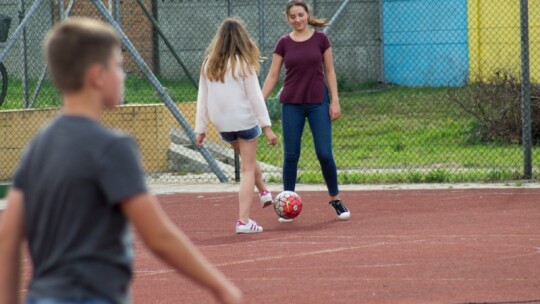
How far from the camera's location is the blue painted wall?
2194 cm

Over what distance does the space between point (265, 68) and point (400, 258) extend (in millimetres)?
8530

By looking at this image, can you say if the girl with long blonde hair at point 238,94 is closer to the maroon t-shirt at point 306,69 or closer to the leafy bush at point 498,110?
the maroon t-shirt at point 306,69

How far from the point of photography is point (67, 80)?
346cm

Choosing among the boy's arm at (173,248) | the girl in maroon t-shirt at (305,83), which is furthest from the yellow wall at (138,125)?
the boy's arm at (173,248)

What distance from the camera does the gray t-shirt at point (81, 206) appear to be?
341 cm

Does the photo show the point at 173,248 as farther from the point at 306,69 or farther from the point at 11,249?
the point at 306,69

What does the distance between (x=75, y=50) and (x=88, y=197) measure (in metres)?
0.42

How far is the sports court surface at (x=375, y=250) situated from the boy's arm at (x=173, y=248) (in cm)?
357

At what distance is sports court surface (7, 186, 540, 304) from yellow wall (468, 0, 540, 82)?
329 inches

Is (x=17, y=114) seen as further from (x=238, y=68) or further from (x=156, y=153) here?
(x=238, y=68)

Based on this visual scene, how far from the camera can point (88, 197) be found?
11.3 ft

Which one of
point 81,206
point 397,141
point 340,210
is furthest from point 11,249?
point 397,141

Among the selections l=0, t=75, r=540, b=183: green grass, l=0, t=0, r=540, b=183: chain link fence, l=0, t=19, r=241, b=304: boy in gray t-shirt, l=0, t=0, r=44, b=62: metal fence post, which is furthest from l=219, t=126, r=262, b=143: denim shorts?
l=0, t=19, r=241, b=304: boy in gray t-shirt

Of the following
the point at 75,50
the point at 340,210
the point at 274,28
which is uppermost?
the point at 75,50
